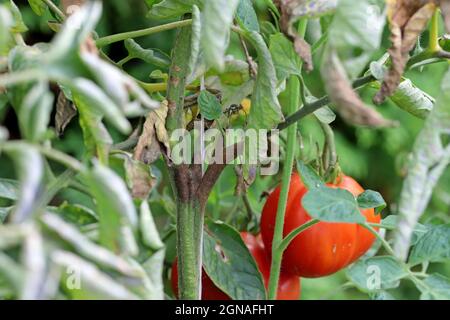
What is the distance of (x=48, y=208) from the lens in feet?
1.71

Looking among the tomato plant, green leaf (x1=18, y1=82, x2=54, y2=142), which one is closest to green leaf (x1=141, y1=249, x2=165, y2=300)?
the tomato plant

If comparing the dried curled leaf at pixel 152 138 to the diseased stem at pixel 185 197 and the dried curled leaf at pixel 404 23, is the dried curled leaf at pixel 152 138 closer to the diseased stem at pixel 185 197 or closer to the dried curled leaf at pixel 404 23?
the diseased stem at pixel 185 197

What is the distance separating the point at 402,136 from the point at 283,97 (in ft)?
3.96

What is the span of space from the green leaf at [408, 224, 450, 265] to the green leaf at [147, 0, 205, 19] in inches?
9.3

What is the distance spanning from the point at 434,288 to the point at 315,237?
24 centimetres

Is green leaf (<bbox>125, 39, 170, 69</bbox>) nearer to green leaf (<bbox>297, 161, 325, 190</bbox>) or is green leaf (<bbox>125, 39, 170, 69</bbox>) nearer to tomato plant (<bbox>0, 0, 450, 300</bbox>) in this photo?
tomato plant (<bbox>0, 0, 450, 300</bbox>)

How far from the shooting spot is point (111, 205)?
0.34 m

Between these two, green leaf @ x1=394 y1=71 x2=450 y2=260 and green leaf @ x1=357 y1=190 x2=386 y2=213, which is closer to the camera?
green leaf @ x1=394 y1=71 x2=450 y2=260

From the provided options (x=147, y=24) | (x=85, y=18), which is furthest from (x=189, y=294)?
(x=147, y=24)

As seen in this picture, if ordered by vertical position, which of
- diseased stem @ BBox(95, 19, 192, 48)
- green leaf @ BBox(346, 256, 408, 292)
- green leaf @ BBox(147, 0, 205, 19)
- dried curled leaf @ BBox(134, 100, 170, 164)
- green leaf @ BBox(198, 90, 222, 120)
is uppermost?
green leaf @ BBox(147, 0, 205, 19)

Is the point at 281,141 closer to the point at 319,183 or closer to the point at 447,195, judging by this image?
the point at 319,183

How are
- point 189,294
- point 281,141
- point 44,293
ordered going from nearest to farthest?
point 44,293, point 189,294, point 281,141

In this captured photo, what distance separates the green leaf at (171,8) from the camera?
0.57 meters

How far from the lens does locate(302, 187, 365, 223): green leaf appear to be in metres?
0.49
